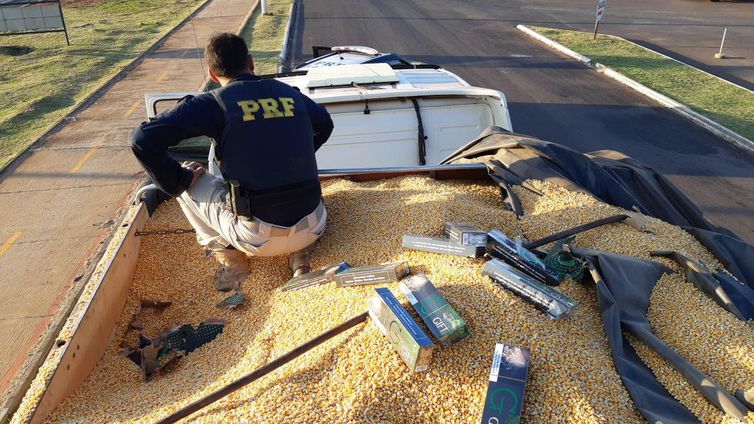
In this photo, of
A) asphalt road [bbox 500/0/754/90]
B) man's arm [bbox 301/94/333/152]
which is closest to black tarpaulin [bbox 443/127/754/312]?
man's arm [bbox 301/94/333/152]

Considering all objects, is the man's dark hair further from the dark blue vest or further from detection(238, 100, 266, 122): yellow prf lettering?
detection(238, 100, 266, 122): yellow prf lettering

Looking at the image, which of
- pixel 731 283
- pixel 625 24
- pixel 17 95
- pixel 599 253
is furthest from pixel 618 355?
pixel 625 24

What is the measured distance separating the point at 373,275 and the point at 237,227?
112 cm

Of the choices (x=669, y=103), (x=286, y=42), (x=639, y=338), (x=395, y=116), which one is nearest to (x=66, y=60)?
(x=286, y=42)

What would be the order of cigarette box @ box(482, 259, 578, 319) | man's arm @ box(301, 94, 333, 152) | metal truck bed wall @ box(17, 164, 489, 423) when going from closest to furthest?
1. metal truck bed wall @ box(17, 164, 489, 423)
2. cigarette box @ box(482, 259, 578, 319)
3. man's arm @ box(301, 94, 333, 152)

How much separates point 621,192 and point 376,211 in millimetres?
2293

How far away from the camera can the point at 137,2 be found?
2512 cm

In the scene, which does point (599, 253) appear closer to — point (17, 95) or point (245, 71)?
point (245, 71)

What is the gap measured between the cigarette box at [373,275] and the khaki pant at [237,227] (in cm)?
61

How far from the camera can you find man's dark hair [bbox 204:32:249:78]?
13.0 ft

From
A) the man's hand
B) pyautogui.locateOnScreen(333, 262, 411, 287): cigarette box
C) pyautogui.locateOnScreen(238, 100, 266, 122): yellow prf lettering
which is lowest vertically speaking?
pyautogui.locateOnScreen(333, 262, 411, 287): cigarette box

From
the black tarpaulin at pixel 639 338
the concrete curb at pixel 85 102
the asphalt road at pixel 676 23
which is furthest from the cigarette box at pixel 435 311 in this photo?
the asphalt road at pixel 676 23

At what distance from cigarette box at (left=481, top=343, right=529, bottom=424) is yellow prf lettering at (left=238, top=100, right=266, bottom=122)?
218cm

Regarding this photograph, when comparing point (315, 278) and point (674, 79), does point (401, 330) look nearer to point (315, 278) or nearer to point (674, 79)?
point (315, 278)
